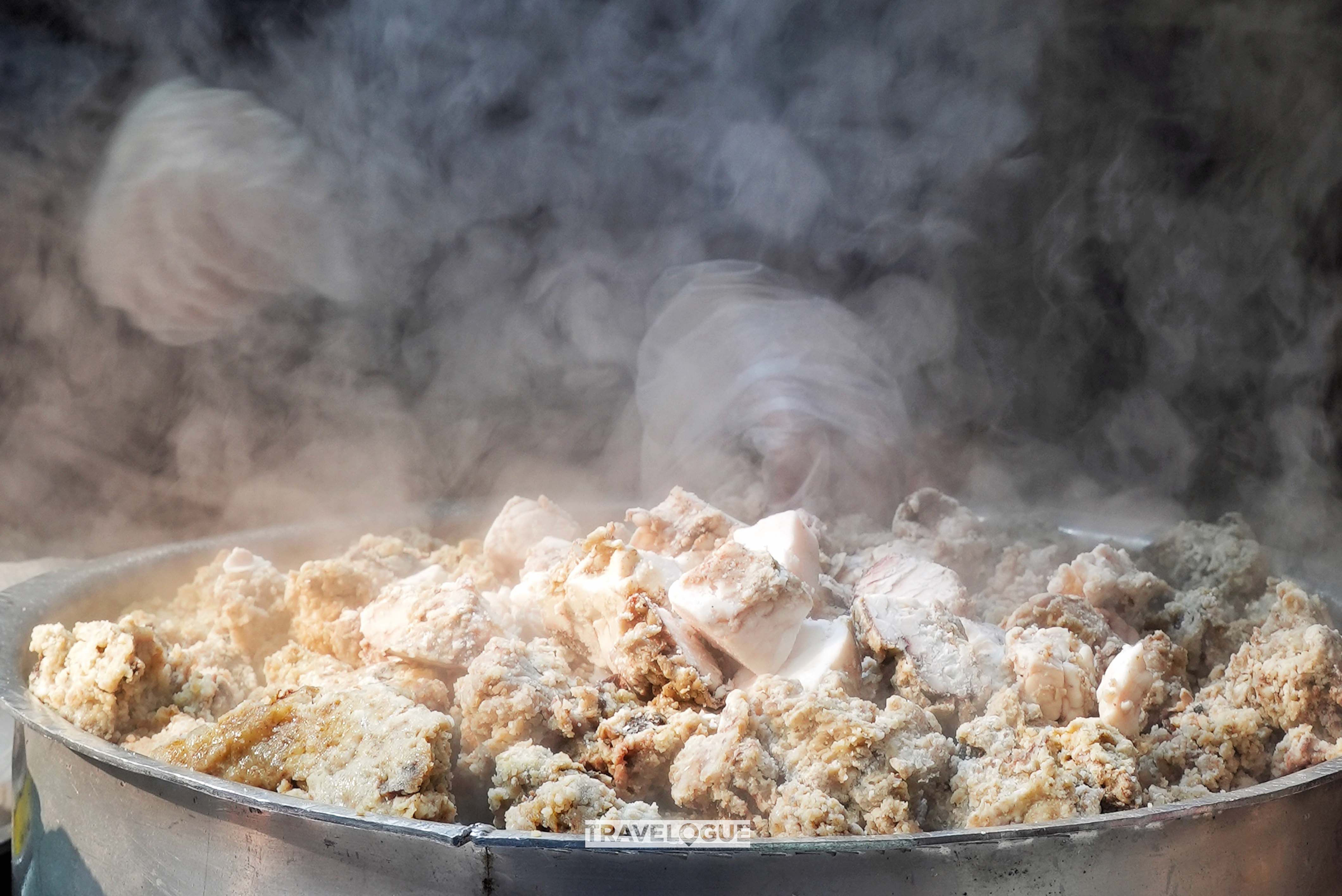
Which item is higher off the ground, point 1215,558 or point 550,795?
point 1215,558

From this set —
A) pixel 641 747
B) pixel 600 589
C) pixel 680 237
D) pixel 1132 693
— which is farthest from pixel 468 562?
pixel 680 237

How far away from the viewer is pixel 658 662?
1.33 m

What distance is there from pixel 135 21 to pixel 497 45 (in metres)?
1.28

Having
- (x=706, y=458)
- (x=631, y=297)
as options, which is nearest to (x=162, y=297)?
(x=631, y=297)

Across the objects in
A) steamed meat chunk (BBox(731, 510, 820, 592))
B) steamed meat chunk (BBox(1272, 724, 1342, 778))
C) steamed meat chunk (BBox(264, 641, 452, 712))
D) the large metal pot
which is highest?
steamed meat chunk (BBox(731, 510, 820, 592))

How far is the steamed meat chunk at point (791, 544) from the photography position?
1.60m

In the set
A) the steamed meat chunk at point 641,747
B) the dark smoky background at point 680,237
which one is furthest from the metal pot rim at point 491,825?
the dark smoky background at point 680,237

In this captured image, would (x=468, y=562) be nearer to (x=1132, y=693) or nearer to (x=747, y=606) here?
(x=747, y=606)

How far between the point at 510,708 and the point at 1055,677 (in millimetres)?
730

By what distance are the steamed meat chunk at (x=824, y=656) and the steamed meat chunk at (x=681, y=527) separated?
0.31 m

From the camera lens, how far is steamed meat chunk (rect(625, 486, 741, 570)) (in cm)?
176

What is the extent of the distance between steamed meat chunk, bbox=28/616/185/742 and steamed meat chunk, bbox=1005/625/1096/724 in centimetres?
120

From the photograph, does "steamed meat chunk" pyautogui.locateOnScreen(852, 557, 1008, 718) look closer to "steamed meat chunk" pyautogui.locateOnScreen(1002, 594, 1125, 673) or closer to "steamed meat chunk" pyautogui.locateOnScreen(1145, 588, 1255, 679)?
"steamed meat chunk" pyautogui.locateOnScreen(1002, 594, 1125, 673)

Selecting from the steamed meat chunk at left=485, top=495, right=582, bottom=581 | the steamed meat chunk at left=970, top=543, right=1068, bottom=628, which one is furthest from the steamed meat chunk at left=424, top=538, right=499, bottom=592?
the steamed meat chunk at left=970, top=543, right=1068, bottom=628
